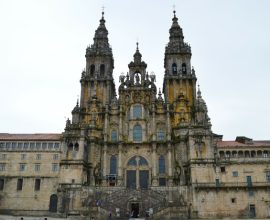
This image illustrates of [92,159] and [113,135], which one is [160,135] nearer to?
[113,135]

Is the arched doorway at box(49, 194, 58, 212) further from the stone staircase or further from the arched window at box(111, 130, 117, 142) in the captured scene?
the arched window at box(111, 130, 117, 142)

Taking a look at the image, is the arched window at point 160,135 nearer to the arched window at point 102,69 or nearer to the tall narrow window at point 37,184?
the arched window at point 102,69

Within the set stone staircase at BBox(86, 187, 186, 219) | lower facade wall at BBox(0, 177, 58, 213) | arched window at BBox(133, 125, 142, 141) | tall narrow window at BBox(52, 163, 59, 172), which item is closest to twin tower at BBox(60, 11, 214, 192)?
arched window at BBox(133, 125, 142, 141)

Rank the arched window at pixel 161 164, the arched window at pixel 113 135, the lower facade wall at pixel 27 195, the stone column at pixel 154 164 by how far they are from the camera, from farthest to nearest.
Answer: the arched window at pixel 113 135 → the arched window at pixel 161 164 → the stone column at pixel 154 164 → the lower facade wall at pixel 27 195

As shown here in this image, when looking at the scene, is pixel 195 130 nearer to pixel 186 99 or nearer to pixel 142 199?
pixel 186 99

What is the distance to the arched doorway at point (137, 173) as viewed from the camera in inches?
2396

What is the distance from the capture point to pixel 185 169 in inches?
2351

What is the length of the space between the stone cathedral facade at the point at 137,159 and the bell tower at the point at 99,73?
22 centimetres

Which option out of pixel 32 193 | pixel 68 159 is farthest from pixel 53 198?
pixel 68 159


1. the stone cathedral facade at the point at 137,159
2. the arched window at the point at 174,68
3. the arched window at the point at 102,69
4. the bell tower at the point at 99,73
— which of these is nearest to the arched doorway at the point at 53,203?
the stone cathedral facade at the point at 137,159

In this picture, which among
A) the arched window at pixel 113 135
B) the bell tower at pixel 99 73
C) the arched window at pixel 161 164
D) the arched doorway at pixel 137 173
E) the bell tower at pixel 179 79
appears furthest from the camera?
the bell tower at pixel 99 73

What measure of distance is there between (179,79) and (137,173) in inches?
847

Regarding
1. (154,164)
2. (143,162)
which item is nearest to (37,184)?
(143,162)

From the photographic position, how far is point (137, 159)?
63094mm
